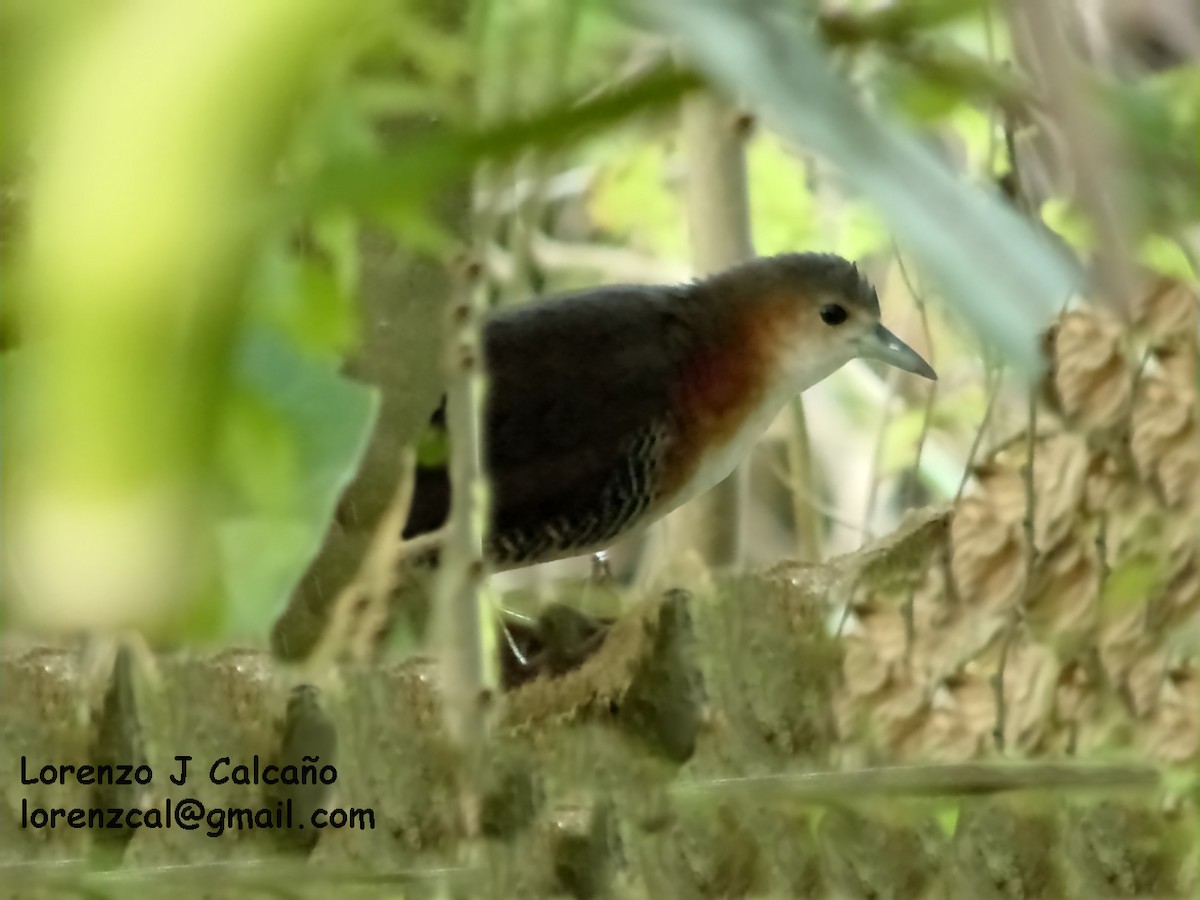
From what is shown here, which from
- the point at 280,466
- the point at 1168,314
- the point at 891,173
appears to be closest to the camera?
the point at 891,173

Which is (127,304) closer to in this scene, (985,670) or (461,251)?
(461,251)

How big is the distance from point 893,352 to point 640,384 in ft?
0.36

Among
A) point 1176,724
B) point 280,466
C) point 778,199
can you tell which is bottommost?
point 1176,724

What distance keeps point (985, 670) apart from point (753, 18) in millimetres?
333

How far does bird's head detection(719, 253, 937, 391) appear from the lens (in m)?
0.50

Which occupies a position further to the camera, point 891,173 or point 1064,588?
point 1064,588

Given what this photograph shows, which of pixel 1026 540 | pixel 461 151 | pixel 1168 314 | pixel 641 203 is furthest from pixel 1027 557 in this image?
pixel 461 151

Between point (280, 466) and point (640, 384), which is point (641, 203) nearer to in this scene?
point (640, 384)

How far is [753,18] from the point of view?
215mm

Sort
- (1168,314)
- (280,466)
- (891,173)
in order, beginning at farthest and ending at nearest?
1. (1168,314)
2. (280,466)
3. (891,173)

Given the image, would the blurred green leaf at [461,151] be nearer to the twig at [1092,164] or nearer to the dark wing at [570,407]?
the twig at [1092,164]

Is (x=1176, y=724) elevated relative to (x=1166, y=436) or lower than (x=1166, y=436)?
lower

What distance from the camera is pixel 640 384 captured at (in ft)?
1.66

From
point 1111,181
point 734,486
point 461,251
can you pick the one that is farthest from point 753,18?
point 734,486
